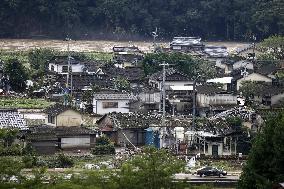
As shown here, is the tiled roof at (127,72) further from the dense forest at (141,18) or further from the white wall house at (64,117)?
the dense forest at (141,18)

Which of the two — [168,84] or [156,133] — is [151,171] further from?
[168,84]

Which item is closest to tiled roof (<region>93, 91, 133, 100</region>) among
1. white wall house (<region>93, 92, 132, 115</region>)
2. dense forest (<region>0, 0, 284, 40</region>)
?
white wall house (<region>93, 92, 132, 115</region>)

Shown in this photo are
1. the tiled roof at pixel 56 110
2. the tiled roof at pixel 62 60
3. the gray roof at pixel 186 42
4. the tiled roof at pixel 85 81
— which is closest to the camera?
the tiled roof at pixel 56 110

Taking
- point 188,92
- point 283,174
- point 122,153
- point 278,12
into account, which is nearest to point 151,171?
point 283,174

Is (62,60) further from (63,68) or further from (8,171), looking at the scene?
(8,171)

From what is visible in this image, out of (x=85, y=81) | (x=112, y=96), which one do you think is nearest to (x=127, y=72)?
(x=85, y=81)

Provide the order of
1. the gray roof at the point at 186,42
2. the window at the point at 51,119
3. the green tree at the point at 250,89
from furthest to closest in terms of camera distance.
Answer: the gray roof at the point at 186,42
the green tree at the point at 250,89
the window at the point at 51,119

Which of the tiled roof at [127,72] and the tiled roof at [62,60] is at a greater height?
the tiled roof at [62,60]

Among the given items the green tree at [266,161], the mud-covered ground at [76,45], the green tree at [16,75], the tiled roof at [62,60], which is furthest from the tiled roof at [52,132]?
the mud-covered ground at [76,45]
